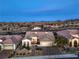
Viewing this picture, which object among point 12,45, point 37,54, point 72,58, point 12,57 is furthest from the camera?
point 12,45

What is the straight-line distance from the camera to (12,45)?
1273 centimetres

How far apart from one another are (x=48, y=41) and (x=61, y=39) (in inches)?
34.9

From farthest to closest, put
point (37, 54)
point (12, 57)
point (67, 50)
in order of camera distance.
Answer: point (67, 50) < point (37, 54) < point (12, 57)

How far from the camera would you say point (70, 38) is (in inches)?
554

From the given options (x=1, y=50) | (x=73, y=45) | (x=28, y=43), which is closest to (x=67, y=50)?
(x=73, y=45)

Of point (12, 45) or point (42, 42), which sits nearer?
point (12, 45)

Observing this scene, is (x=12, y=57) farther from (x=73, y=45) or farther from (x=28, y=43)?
(x=73, y=45)

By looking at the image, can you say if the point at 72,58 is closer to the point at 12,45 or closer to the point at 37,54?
the point at 37,54

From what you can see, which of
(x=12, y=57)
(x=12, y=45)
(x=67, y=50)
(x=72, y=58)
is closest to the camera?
Result: (x=72, y=58)

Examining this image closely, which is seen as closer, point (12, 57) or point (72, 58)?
point (72, 58)

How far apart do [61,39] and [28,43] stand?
2227 millimetres

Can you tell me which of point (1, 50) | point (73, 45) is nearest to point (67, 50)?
point (73, 45)

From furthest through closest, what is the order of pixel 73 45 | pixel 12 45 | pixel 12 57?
pixel 73 45, pixel 12 45, pixel 12 57

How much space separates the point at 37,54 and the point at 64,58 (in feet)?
6.12
